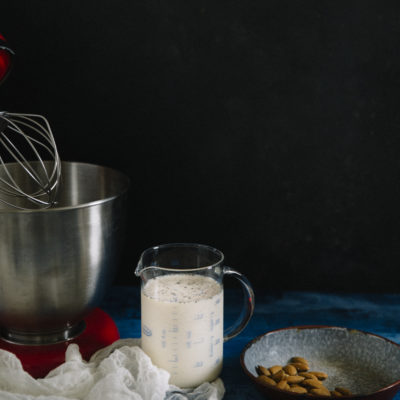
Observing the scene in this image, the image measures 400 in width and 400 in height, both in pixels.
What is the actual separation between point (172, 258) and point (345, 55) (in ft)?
1.32

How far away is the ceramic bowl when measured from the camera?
0.72 m

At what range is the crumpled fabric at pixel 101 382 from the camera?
65 centimetres

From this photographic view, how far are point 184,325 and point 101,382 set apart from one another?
11 centimetres

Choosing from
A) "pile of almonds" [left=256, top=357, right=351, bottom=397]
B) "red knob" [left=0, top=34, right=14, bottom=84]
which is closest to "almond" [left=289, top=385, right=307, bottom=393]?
"pile of almonds" [left=256, top=357, right=351, bottom=397]

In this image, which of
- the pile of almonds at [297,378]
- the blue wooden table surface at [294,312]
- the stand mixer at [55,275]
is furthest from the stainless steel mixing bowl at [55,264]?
the pile of almonds at [297,378]

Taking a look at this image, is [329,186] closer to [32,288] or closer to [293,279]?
[293,279]

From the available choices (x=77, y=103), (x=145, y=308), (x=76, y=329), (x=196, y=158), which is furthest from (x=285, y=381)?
(x=77, y=103)

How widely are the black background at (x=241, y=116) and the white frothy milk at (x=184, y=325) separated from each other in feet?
0.89

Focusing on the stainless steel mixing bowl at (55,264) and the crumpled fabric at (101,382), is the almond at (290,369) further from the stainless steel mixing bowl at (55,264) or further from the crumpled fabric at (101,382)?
the stainless steel mixing bowl at (55,264)

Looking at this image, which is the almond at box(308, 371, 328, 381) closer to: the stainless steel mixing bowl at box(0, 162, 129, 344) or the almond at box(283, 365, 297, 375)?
the almond at box(283, 365, 297, 375)

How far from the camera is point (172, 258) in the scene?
755 millimetres

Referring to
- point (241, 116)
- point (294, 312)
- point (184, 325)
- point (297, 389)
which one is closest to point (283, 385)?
point (297, 389)

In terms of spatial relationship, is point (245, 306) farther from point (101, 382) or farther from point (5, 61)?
point (5, 61)

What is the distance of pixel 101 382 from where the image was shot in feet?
2.16
